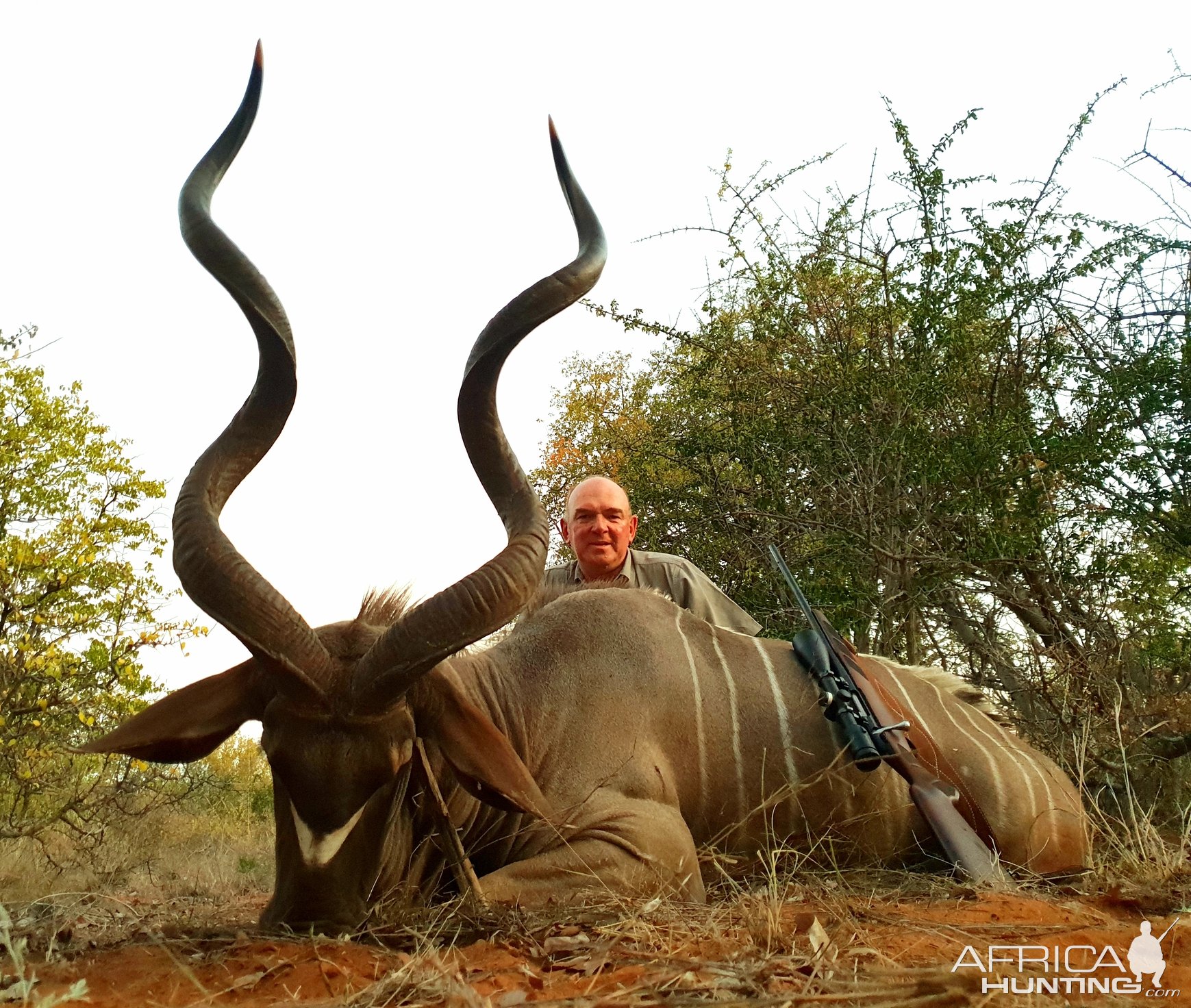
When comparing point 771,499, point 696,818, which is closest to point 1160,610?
point 771,499

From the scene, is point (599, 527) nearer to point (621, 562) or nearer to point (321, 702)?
point (621, 562)

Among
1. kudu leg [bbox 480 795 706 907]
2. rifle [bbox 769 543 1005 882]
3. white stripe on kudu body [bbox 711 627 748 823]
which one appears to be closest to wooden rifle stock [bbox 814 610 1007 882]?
rifle [bbox 769 543 1005 882]

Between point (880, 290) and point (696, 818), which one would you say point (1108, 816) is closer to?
point (696, 818)

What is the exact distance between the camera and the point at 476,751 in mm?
2885

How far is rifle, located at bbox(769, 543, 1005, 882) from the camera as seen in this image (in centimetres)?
355

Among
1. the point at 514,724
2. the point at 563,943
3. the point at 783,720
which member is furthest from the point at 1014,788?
the point at 563,943

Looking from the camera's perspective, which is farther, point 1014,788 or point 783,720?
point 1014,788

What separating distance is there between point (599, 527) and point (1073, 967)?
3230 millimetres

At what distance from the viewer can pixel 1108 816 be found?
4648 millimetres

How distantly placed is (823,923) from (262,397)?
2166mm

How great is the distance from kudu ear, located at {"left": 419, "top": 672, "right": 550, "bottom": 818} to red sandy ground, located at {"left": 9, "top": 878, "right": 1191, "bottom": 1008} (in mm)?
311

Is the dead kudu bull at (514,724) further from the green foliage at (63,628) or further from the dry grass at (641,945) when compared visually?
the green foliage at (63,628)

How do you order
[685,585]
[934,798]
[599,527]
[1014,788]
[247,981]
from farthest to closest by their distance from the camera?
[685,585]
[599,527]
[1014,788]
[934,798]
[247,981]

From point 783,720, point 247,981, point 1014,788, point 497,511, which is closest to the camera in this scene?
point 247,981
